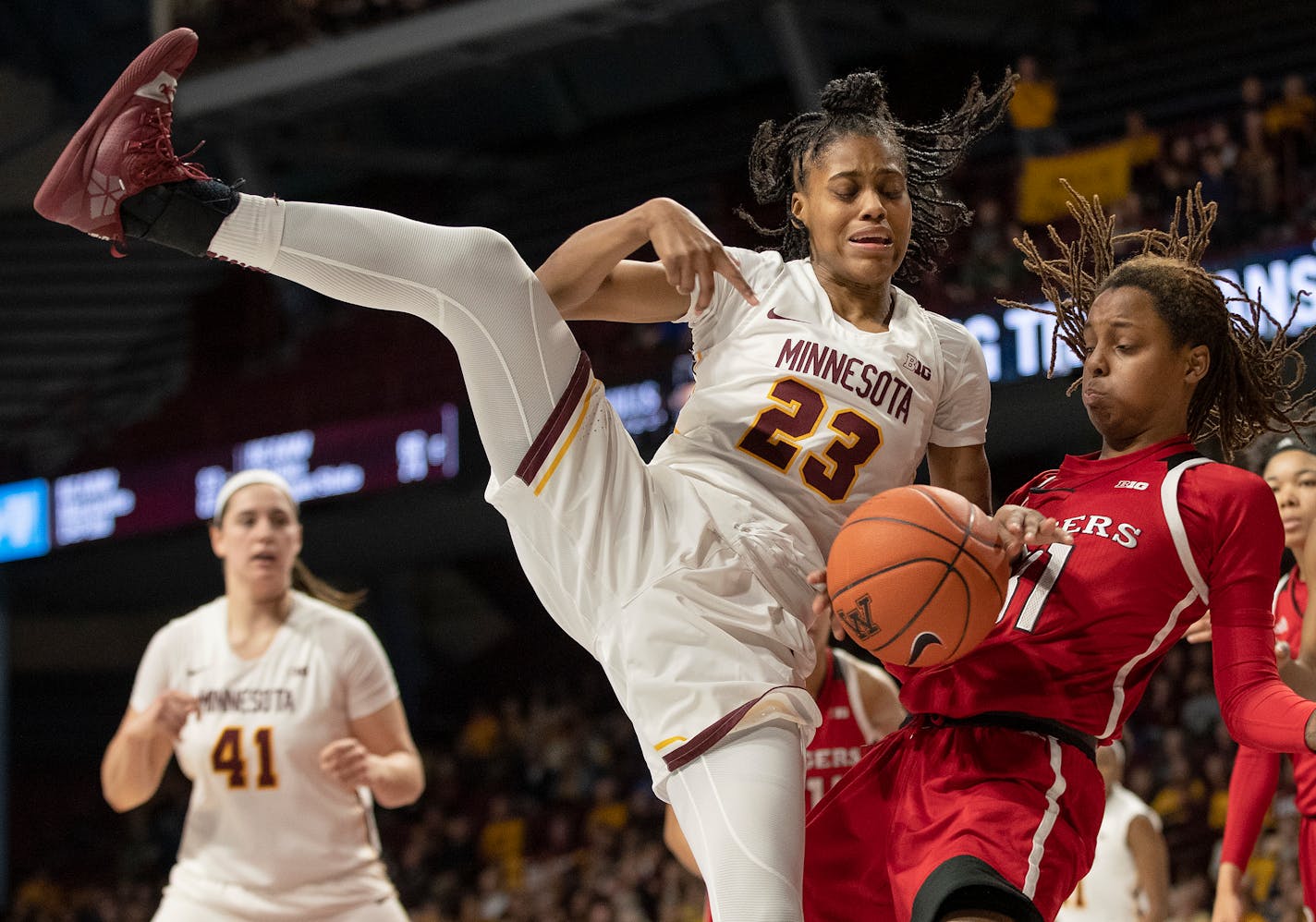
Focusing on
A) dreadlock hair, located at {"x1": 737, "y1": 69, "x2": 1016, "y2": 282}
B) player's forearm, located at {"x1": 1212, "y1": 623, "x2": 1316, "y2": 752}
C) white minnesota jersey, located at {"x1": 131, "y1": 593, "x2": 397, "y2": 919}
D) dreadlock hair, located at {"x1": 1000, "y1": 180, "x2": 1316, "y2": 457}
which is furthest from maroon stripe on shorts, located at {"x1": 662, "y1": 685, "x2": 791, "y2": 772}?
white minnesota jersey, located at {"x1": 131, "y1": 593, "x2": 397, "y2": 919}

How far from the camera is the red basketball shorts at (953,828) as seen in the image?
9.24 ft

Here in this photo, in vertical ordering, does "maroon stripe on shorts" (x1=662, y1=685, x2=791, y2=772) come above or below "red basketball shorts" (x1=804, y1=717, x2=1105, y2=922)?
above

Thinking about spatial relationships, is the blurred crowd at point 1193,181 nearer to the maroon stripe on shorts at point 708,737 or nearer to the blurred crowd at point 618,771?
the blurred crowd at point 618,771

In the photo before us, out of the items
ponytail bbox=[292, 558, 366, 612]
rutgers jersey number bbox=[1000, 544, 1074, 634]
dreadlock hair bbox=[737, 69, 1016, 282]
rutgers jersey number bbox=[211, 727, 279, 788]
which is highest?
dreadlock hair bbox=[737, 69, 1016, 282]

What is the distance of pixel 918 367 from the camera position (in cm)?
335

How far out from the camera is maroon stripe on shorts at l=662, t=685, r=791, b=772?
292cm

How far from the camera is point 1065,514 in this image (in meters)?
3.18

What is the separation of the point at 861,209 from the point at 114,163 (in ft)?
4.91

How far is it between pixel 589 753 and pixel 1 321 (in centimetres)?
834

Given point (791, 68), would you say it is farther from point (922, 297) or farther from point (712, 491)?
point (712, 491)

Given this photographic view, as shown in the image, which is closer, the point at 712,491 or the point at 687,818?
the point at 687,818

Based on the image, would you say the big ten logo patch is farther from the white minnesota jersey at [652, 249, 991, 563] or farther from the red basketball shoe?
the red basketball shoe

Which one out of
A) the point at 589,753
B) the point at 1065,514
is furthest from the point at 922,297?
the point at 1065,514

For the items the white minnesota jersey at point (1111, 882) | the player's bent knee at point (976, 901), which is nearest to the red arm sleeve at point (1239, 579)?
the player's bent knee at point (976, 901)
